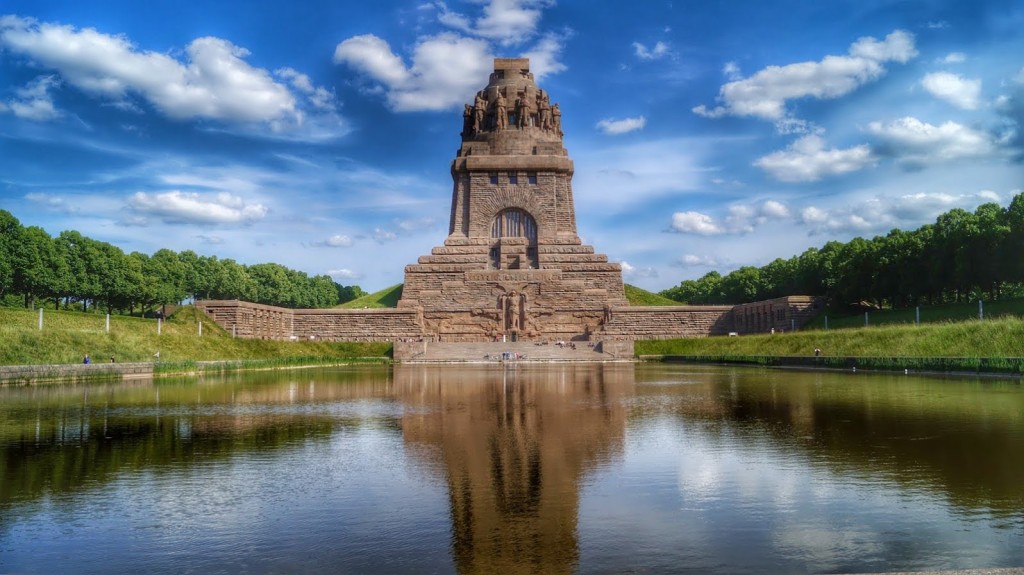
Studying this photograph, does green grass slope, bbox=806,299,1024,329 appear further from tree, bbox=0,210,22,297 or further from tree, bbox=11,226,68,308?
tree, bbox=0,210,22,297

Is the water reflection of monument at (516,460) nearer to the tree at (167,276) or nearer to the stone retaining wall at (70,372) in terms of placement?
the stone retaining wall at (70,372)

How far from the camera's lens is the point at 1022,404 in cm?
1369

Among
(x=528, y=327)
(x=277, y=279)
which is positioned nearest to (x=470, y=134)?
(x=528, y=327)

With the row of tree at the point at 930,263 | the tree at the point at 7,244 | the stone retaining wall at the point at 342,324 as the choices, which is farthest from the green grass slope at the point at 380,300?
the row of tree at the point at 930,263

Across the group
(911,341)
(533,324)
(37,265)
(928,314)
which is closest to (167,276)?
(37,265)

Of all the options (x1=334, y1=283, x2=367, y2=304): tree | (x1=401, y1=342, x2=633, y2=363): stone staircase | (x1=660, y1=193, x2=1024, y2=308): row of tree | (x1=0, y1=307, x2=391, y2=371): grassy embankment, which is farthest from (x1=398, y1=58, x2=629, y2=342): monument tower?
(x1=334, y1=283, x2=367, y2=304): tree

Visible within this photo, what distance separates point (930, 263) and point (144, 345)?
142 feet

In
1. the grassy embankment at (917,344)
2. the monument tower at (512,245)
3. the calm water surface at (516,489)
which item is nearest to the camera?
the calm water surface at (516,489)

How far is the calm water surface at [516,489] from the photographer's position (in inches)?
207

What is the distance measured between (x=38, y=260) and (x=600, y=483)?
54.4 m

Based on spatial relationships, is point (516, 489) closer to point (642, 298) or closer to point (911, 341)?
point (911, 341)

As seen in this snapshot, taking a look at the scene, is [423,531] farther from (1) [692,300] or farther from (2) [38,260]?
(1) [692,300]

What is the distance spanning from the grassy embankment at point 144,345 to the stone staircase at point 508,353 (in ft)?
10.3

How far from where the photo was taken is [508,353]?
140ft
